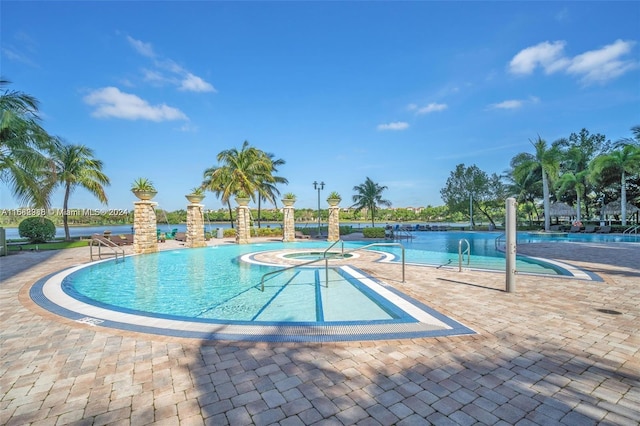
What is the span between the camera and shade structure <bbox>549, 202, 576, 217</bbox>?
32.0 meters

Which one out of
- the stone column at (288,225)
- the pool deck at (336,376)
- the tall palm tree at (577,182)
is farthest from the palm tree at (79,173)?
the tall palm tree at (577,182)

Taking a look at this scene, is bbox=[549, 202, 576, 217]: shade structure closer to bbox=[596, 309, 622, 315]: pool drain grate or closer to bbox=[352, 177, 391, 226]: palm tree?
bbox=[352, 177, 391, 226]: palm tree

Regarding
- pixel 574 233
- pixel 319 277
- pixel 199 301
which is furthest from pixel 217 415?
pixel 574 233

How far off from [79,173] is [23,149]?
9000 millimetres

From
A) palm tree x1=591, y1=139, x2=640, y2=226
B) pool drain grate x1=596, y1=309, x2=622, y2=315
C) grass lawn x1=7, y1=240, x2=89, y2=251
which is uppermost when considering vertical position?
palm tree x1=591, y1=139, x2=640, y2=226

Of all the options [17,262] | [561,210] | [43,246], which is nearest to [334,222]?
[17,262]

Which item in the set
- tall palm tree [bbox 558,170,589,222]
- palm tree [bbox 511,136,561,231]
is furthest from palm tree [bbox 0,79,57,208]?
tall palm tree [bbox 558,170,589,222]

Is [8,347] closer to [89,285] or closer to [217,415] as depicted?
[217,415]

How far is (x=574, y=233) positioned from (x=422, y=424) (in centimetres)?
3144

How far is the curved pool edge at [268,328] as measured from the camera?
161 inches

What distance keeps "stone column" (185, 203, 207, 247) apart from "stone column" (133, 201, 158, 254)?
7.60 feet

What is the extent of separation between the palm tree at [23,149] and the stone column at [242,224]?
373 inches

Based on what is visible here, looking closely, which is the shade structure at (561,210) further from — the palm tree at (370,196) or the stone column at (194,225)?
the stone column at (194,225)

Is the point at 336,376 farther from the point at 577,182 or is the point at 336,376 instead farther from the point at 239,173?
the point at 577,182
